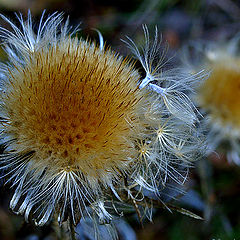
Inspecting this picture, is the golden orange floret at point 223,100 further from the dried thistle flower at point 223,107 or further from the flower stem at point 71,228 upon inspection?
the flower stem at point 71,228

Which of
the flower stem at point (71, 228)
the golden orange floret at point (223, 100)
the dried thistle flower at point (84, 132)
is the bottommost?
the flower stem at point (71, 228)

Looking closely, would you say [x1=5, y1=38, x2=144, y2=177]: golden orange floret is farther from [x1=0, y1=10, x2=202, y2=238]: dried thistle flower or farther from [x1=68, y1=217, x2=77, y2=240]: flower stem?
[x1=68, y1=217, x2=77, y2=240]: flower stem

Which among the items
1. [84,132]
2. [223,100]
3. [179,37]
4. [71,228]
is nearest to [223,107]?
[223,100]

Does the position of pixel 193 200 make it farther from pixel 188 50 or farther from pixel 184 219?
pixel 188 50

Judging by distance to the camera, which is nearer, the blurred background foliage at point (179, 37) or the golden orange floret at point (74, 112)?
the golden orange floret at point (74, 112)

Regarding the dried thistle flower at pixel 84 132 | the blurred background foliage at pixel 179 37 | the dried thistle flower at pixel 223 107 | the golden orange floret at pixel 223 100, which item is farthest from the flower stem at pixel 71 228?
the golden orange floret at pixel 223 100

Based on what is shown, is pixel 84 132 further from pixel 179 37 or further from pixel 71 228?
pixel 179 37

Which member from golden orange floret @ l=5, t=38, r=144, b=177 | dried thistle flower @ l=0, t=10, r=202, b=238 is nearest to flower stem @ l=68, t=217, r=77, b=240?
dried thistle flower @ l=0, t=10, r=202, b=238
